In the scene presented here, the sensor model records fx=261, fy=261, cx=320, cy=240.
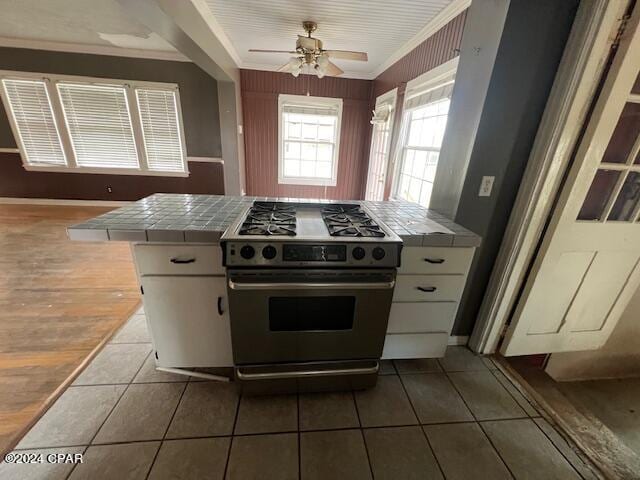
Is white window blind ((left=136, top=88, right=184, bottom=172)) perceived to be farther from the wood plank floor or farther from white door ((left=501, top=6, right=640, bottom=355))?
white door ((left=501, top=6, right=640, bottom=355))

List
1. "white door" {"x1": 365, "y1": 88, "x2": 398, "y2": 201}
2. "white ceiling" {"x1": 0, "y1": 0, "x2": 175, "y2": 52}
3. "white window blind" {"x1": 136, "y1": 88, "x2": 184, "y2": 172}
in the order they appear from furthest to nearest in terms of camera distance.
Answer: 1. "white window blind" {"x1": 136, "y1": 88, "x2": 184, "y2": 172}
2. "white door" {"x1": 365, "y1": 88, "x2": 398, "y2": 201}
3. "white ceiling" {"x1": 0, "y1": 0, "x2": 175, "y2": 52}

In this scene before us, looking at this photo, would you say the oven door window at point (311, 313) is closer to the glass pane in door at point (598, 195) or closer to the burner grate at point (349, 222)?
the burner grate at point (349, 222)

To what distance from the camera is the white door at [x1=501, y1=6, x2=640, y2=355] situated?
4.09 feet

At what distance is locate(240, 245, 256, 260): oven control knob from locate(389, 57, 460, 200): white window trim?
191 cm

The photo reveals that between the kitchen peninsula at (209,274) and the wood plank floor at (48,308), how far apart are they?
0.63 meters

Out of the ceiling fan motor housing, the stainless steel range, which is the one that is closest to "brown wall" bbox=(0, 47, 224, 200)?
the ceiling fan motor housing

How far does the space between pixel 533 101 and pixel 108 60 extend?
5.72 metres

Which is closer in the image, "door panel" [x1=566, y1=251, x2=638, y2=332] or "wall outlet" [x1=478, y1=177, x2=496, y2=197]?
"wall outlet" [x1=478, y1=177, x2=496, y2=197]

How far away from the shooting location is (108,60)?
4168 mm

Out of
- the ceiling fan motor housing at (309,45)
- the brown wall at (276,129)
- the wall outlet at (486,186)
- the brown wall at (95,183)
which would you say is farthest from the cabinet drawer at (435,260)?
the brown wall at (95,183)

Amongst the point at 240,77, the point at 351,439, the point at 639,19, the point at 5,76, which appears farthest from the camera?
the point at 240,77

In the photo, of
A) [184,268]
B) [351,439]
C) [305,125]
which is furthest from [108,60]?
[351,439]

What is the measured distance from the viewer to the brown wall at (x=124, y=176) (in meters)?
4.11

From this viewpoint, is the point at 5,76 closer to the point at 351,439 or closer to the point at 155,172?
the point at 155,172
